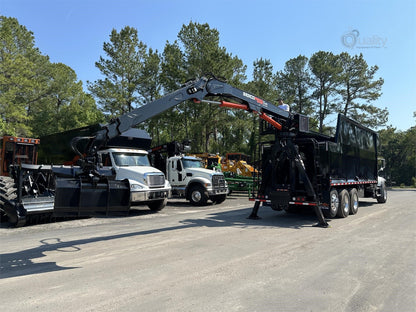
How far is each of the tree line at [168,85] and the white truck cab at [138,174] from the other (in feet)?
61.5

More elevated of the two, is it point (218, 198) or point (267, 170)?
point (267, 170)

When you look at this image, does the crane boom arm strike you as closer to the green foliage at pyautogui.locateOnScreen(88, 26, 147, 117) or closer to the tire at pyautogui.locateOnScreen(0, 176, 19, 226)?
the tire at pyautogui.locateOnScreen(0, 176, 19, 226)

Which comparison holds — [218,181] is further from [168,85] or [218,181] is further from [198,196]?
[168,85]

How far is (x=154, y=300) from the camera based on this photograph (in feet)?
13.2

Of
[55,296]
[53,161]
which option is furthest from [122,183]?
[53,161]

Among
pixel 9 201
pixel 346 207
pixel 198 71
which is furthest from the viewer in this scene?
pixel 198 71

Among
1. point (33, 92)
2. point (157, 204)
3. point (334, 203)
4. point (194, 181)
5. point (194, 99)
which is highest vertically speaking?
point (33, 92)

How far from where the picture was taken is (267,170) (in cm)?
1129

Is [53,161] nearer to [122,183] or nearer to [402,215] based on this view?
[122,183]

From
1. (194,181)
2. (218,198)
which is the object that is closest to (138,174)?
(194,181)

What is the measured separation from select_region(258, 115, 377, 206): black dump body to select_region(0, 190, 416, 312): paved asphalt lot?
1.38m

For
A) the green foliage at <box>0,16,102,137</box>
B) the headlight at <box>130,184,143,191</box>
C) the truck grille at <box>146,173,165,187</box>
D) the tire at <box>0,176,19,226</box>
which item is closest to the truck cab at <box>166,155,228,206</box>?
the truck grille at <box>146,173,165,187</box>

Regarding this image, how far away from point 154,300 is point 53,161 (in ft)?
44.3

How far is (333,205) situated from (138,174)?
7.24m
